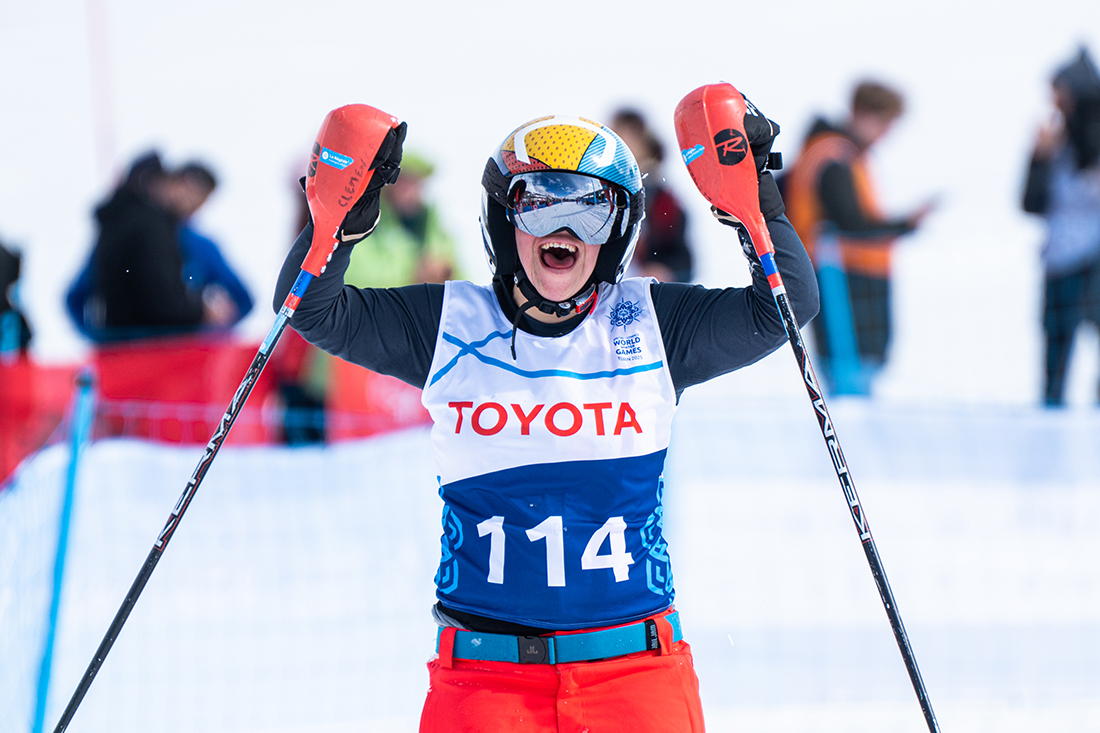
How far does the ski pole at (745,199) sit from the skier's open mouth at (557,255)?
33 cm

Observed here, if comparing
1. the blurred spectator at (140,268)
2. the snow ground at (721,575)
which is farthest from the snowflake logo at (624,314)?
the blurred spectator at (140,268)

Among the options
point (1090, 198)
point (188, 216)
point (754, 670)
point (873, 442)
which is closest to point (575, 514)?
point (754, 670)

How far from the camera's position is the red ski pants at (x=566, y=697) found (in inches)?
92.3

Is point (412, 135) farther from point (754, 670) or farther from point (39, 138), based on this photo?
point (754, 670)

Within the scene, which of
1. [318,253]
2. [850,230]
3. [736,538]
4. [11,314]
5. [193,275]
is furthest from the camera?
[850,230]

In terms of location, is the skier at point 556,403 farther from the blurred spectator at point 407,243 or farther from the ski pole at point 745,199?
the blurred spectator at point 407,243

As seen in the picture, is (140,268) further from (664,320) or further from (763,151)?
(763,151)

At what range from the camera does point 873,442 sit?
6582 mm

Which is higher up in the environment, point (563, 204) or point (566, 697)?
point (563, 204)

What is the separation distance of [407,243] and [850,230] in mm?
2665

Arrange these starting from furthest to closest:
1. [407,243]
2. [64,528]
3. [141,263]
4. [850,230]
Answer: [850,230] < [407,243] < [141,263] < [64,528]

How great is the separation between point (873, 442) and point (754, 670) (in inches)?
87.4

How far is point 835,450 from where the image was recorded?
2525 mm

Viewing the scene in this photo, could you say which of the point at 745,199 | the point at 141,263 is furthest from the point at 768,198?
the point at 141,263
